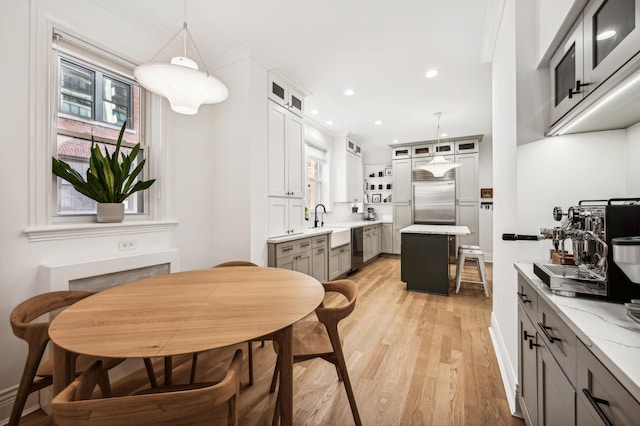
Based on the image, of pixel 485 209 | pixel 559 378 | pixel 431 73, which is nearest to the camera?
pixel 559 378

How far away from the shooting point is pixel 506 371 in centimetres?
180

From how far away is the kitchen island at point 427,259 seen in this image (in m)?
3.50

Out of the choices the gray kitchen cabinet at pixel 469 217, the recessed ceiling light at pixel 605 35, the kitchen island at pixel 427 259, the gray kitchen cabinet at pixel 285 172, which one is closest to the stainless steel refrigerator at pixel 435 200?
the gray kitchen cabinet at pixel 469 217

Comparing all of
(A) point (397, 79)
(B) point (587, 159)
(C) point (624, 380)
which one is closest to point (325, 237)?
(A) point (397, 79)

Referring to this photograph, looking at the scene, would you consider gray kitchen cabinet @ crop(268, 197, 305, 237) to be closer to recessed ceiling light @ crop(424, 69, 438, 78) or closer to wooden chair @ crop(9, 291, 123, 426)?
wooden chair @ crop(9, 291, 123, 426)

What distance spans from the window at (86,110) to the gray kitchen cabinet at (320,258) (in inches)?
81.1

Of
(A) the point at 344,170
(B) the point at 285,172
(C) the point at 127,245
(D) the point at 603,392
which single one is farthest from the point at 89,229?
(A) the point at 344,170

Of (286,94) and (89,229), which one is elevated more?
(286,94)

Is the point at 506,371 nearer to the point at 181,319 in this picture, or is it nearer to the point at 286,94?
the point at 181,319

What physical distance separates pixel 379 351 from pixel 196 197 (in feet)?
7.58

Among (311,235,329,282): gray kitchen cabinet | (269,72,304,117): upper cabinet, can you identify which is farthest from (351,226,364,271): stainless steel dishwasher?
(269,72,304,117): upper cabinet

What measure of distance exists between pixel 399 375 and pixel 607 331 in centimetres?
147

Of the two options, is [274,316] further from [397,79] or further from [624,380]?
[397,79]

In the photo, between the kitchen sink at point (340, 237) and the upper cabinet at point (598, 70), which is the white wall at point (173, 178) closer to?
the kitchen sink at point (340, 237)
